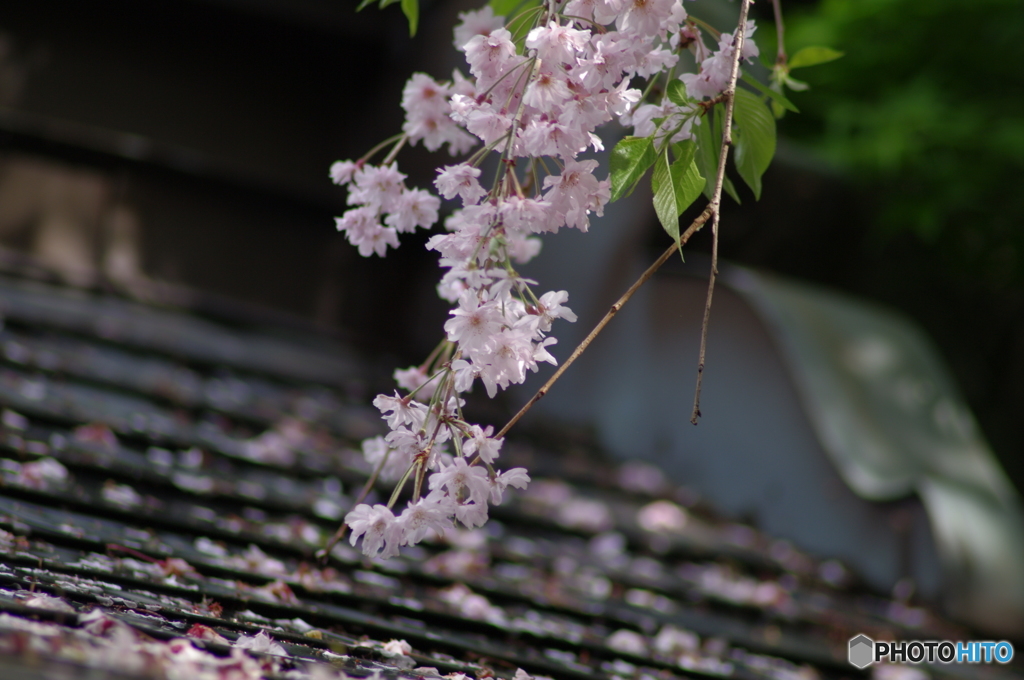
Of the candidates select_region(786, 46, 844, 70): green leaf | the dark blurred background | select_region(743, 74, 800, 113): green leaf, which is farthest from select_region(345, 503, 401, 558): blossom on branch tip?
the dark blurred background

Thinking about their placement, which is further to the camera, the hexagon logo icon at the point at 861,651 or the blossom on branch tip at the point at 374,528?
the hexagon logo icon at the point at 861,651

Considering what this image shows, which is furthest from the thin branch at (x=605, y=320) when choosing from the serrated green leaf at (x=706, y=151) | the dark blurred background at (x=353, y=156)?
the dark blurred background at (x=353, y=156)

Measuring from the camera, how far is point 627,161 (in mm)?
1251

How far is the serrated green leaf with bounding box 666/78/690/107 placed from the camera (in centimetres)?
126

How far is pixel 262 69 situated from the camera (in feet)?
19.1

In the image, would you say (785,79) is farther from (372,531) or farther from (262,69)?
(262,69)

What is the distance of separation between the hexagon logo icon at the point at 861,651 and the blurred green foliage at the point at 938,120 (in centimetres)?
369

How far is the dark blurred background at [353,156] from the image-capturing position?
5.19 metres

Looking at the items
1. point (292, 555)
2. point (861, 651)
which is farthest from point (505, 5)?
point (861, 651)

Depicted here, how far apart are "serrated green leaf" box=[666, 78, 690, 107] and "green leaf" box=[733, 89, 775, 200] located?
4.5 inches

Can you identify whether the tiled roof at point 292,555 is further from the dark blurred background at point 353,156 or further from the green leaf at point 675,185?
the dark blurred background at point 353,156

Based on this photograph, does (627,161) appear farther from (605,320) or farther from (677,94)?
(605,320)

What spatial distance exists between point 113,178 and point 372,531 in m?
4.65

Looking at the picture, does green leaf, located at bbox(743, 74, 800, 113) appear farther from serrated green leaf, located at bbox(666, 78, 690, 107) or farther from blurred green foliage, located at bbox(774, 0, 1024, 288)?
blurred green foliage, located at bbox(774, 0, 1024, 288)
